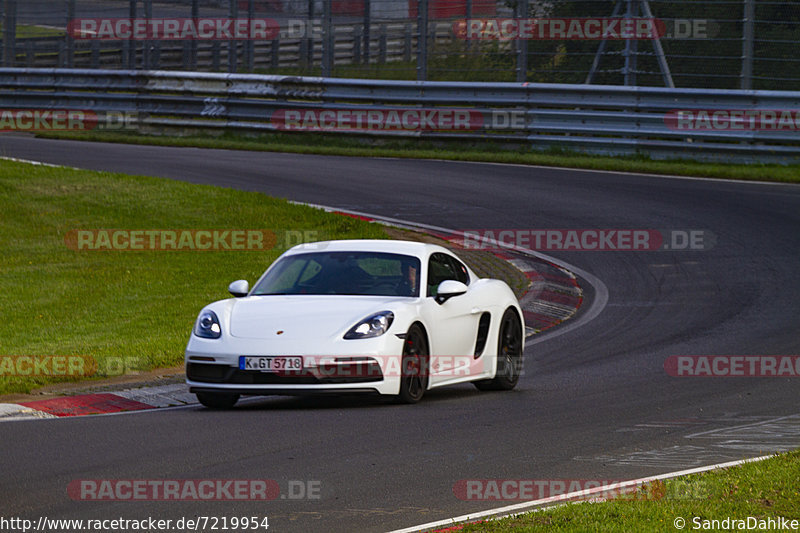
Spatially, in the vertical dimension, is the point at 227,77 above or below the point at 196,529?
above

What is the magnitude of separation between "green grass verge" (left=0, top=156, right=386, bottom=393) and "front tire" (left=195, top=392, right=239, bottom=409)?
1687mm

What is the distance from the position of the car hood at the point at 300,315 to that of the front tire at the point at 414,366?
0.31m

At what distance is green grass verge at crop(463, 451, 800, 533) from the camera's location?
5.81m

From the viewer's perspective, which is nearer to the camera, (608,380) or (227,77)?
(608,380)

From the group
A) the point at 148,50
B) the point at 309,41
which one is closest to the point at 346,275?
the point at 309,41

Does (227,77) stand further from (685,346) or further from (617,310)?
(685,346)

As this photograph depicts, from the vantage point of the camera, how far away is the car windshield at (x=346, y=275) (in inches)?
413

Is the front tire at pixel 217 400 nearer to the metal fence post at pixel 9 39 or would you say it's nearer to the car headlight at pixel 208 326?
the car headlight at pixel 208 326

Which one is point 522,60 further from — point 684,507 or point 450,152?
point 684,507

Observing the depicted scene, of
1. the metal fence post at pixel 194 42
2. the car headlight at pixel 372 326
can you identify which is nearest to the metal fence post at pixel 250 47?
the metal fence post at pixel 194 42

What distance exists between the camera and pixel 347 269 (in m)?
10.7

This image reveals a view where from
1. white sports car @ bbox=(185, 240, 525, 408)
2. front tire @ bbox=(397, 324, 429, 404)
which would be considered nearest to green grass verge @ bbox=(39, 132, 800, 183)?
white sports car @ bbox=(185, 240, 525, 408)

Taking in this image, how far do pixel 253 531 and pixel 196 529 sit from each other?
0.90ft

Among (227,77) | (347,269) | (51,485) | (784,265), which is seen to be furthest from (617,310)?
(227,77)
